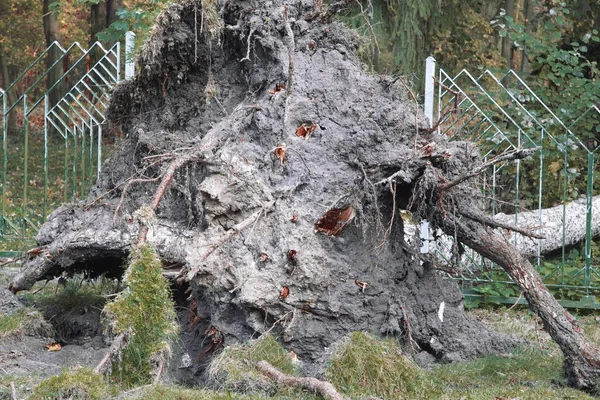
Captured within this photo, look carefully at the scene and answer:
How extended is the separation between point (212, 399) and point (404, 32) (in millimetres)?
8870

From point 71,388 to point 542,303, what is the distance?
3455 millimetres

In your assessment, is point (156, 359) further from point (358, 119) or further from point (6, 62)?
point (6, 62)

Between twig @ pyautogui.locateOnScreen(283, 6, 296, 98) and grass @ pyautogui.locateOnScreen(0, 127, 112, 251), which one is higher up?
twig @ pyautogui.locateOnScreen(283, 6, 296, 98)

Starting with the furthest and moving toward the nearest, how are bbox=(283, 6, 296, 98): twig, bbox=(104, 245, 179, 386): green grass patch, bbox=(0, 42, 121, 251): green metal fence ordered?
bbox=(0, 42, 121, 251): green metal fence, bbox=(283, 6, 296, 98): twig, bbox=(104, 245, 179, 386): green grass patch

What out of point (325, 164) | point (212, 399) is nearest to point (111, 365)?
point (212, 399)

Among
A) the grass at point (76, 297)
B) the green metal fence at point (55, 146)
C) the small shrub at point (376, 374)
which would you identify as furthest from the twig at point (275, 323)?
the green metal fence at point (55, 146)

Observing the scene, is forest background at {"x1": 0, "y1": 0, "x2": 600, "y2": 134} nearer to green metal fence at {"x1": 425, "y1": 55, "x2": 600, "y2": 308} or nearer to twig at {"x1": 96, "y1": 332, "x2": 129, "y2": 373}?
green metal fence at {"x1": 425, "y1": 55, "x2": 600, "y2": 308}

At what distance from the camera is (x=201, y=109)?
7.73 metres

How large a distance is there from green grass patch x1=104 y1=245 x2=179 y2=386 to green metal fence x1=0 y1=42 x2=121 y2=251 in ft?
10.0

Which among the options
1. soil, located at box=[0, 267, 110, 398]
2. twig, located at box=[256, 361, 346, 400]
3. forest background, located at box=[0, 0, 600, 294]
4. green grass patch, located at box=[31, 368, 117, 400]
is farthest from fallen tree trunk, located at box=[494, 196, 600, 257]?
green grass patch, located at box=[31, 368, 117, 400]

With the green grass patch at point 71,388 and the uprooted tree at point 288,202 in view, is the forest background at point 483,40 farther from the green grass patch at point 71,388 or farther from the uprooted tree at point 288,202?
the green grass patch at point 71,388

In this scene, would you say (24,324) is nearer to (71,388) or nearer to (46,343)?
(46,343)

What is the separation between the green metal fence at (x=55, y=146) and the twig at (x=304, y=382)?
11.9ft

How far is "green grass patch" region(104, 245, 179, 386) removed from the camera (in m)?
5.73
